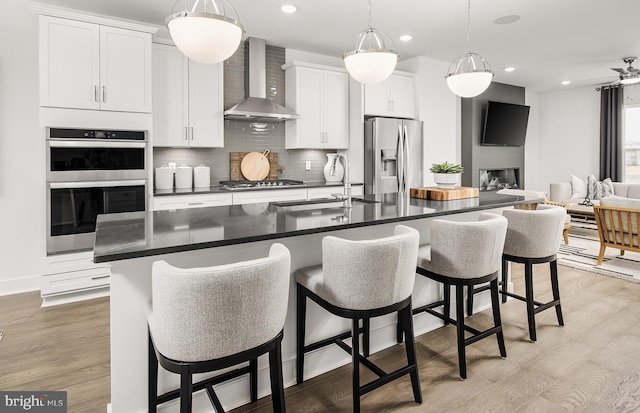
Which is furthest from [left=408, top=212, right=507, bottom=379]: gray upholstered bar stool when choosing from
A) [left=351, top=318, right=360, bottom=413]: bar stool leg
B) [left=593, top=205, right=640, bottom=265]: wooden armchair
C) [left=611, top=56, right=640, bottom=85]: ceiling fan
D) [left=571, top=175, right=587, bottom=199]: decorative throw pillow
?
[left=571, top=175, right=587, bottom=199]: decorative throw pillow

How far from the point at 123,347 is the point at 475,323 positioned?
8.02 ft

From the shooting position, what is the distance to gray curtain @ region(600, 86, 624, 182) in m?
7.54

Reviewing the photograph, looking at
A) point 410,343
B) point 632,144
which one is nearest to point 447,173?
point 410,343

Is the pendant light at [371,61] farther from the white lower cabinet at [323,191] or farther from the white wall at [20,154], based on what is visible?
the white wall at [20,154]

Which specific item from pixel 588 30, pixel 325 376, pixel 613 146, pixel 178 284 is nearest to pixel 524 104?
pixel 613 146

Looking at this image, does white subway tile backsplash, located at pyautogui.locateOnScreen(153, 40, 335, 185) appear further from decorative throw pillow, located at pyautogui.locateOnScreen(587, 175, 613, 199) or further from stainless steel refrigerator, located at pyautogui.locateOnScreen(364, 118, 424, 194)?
decorative throw pillow, located at pyautogui.locateOnScreen(587, 175, 613, 199)

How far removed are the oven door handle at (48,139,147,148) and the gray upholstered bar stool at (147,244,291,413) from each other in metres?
2.60

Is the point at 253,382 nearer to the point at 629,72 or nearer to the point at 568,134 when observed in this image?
the point at 629,72

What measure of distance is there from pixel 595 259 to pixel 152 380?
528 cm

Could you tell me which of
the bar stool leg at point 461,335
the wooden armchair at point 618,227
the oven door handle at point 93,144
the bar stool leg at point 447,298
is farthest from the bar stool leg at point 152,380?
the wooden armchair at point 618,227

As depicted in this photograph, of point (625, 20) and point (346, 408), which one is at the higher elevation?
point (625, 20)

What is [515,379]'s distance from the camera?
2.21 meters

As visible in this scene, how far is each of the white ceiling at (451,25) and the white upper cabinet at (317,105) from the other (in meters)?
0.36

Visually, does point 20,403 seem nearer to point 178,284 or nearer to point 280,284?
point 178,284
